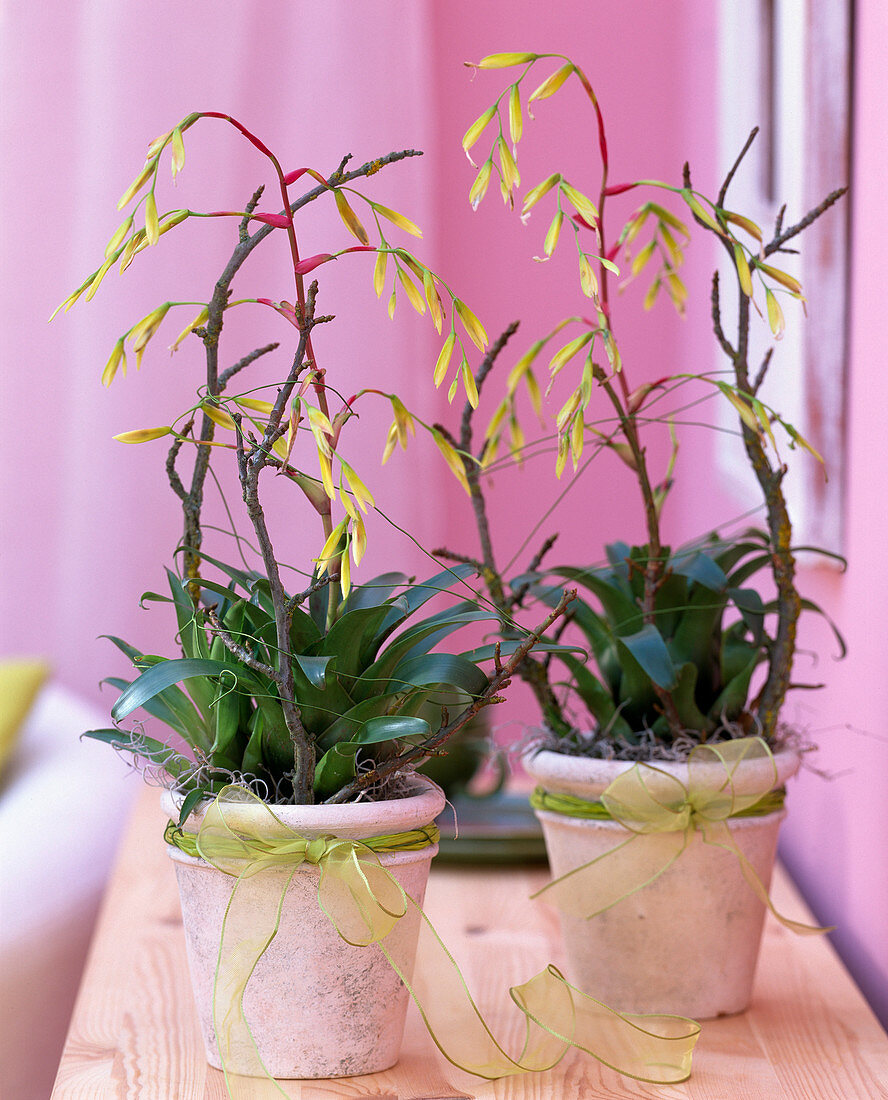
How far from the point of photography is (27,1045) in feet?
3.16

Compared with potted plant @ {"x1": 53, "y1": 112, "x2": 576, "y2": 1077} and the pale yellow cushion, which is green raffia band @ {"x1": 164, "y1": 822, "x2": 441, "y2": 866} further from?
the pale yellow cushion

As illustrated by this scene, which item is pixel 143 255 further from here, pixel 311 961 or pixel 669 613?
pixel 311 961

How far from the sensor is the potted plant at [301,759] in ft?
1.93

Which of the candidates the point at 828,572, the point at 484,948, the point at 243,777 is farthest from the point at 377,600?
the point at 828,572

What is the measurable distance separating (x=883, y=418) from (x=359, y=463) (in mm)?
702

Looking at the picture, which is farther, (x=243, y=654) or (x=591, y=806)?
(x=591, y=806)

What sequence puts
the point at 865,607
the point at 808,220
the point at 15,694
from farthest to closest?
the point at 15,694, the point at 865,607, the point at 808,220

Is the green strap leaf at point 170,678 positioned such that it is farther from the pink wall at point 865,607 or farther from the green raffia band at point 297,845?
the pink wall at point 865,607

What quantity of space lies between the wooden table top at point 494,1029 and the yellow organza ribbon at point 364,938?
0.04ft

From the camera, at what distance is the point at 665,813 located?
706 millimetres

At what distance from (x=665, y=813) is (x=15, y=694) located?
2.88 feet

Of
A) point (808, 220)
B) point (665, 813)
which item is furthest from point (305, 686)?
point (808, 220)

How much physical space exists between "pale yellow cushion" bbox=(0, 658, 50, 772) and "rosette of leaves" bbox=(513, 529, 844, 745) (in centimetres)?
77

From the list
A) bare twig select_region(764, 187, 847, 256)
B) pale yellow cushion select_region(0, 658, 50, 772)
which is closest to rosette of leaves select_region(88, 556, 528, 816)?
bare twig select_region(764, 187, 847, 256)
